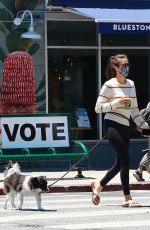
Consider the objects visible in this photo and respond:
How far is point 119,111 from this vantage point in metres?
11.9

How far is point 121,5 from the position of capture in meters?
21.0

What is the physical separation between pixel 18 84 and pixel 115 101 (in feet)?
26.3

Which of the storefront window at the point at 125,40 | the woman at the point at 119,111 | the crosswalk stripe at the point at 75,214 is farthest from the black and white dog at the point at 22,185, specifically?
the storefront window at the point at 125,40

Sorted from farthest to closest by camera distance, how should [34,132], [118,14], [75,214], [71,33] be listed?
[71,33]
[118,14]
[34,132]
[75,214]

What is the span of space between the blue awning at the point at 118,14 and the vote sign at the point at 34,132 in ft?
8.85

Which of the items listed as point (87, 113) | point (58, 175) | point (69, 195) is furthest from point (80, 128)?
point (69, 195)

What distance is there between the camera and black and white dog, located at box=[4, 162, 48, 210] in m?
11.9

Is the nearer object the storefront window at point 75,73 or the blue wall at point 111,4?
the blue wall at point 111,4

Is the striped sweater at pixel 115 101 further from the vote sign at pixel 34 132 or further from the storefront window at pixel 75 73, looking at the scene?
the storefront window at pixel 75 73

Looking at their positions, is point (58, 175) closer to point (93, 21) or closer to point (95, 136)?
point (95, 136)

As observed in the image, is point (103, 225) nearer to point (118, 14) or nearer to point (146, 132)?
point (146, 132)

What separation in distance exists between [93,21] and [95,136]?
113 inches

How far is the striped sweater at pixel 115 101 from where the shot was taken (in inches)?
467

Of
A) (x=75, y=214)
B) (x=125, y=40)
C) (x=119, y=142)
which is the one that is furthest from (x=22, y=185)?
(x=125, y=40)
